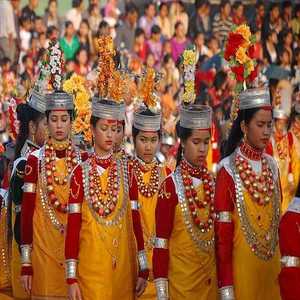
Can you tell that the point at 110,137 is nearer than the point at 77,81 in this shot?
Yes

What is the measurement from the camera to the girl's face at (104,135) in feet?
27.3

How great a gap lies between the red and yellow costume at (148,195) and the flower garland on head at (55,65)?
0.89 metres

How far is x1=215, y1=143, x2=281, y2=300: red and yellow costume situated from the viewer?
7.54 meters

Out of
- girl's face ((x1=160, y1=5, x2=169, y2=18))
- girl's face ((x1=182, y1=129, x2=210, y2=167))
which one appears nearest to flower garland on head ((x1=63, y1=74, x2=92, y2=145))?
girl's face ((x1=182, y1=129, x2=210, y2=167))

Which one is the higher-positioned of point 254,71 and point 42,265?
point 254,71

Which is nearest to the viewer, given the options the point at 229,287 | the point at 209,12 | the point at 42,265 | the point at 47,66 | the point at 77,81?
the point at 229,287

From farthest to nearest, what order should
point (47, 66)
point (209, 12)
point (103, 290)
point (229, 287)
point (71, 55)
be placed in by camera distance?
point (209, 12) < point (71, 55) < point (47, 66) < point (103, 290) < point (229, 287)

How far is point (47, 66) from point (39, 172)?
995 millimetres

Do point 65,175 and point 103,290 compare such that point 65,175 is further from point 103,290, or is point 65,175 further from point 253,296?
point 253,296

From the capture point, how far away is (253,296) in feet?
24.9

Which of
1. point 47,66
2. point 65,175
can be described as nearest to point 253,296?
point 65,175

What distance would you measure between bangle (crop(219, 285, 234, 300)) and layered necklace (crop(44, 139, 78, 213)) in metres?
1.90

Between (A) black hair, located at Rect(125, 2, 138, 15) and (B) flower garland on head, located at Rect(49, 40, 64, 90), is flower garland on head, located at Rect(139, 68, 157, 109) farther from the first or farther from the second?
(A) black hair, located at Rect(125, 2, 138, 15)

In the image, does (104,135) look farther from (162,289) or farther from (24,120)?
(24,120)
